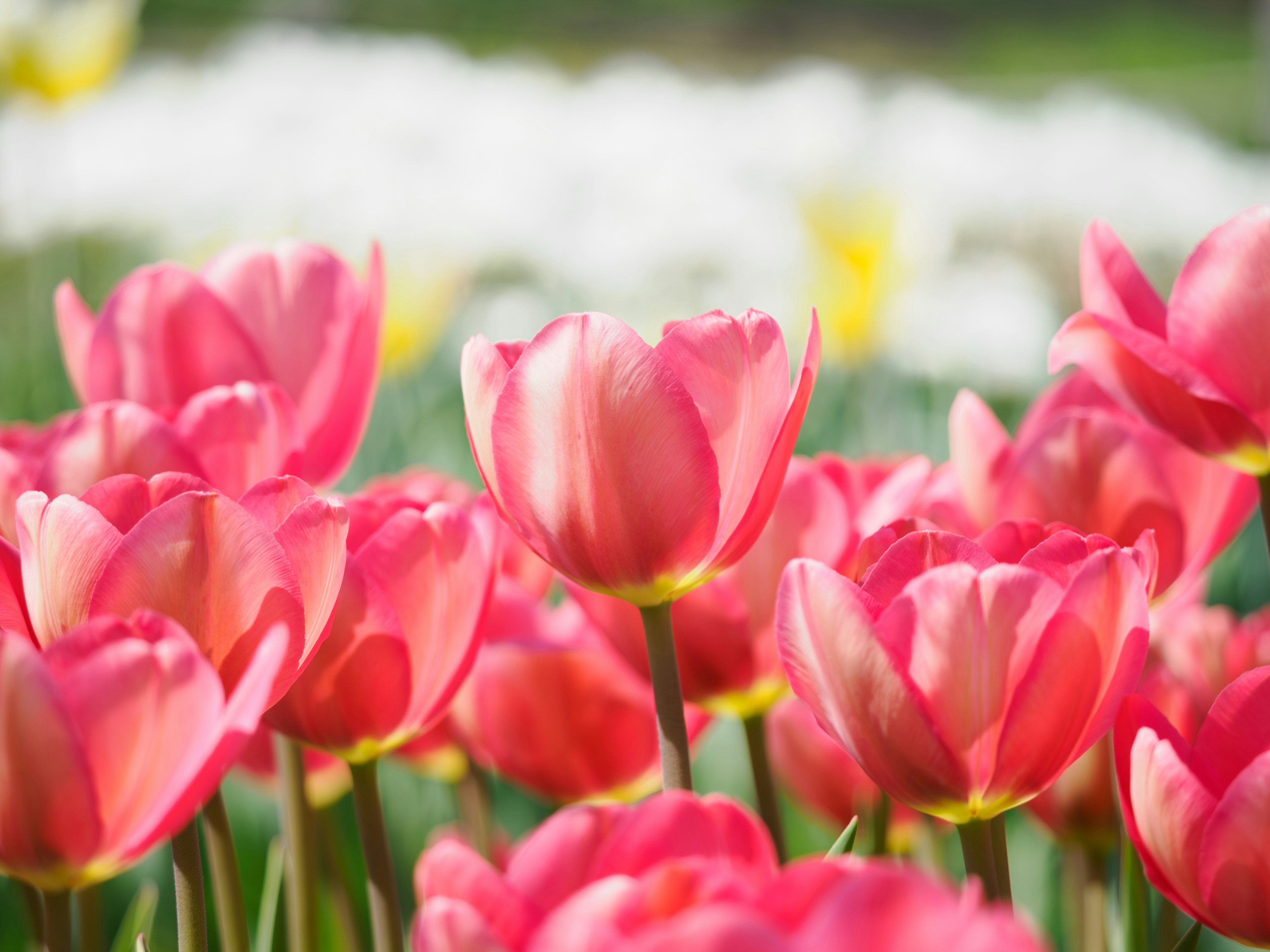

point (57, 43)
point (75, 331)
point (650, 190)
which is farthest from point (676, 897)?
point (57, 43)

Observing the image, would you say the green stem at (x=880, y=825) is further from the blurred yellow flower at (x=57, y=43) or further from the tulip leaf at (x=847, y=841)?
the blurred yellow flower at (x=57, y=43)

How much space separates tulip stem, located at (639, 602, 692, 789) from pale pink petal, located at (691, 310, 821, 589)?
2cm

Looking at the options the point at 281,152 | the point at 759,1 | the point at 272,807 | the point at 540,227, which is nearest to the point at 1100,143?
the point at 540,227

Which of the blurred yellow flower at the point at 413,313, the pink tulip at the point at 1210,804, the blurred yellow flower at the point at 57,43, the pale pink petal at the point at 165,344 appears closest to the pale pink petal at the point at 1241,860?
the pink tulip at the point at 1210,804

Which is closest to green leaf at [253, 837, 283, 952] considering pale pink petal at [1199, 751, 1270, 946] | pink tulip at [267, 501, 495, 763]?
pink tulip at [267, 501, 495, 763]

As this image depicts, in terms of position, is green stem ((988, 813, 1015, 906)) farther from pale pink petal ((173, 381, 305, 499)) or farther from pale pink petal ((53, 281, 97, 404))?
pale pink petal ((53, 281, 97, 404))

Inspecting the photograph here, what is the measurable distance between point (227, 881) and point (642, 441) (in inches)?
8.1

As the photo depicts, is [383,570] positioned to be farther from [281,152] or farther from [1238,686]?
[281,152]

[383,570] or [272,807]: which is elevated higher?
[383,570]

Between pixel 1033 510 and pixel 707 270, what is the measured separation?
1976mm

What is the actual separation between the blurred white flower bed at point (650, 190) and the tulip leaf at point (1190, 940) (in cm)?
168

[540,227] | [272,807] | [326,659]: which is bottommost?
[272,807]

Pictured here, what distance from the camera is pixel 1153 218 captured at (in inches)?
111

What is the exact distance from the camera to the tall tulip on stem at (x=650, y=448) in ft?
1.21
